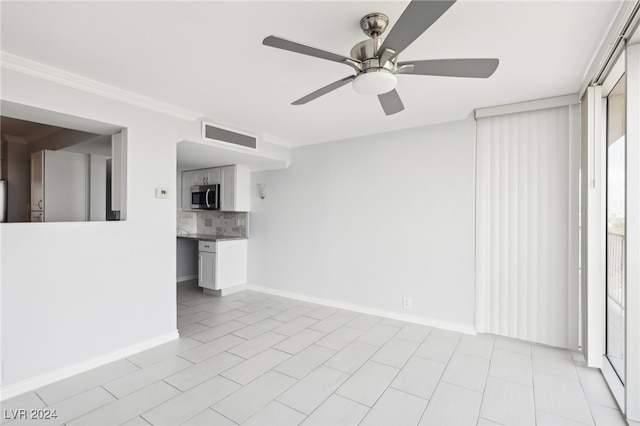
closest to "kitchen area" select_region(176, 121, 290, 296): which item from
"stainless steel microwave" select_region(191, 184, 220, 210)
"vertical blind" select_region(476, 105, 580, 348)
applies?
"stainless steel microwave" select_region(191, 184, 220, 210)

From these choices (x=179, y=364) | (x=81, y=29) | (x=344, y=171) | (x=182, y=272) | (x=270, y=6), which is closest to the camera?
(x=270, y=6)

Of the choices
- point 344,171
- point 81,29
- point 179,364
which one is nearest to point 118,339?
point 179,364

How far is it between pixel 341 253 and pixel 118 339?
2.64 meters

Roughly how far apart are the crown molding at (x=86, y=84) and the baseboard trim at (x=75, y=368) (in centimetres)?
221

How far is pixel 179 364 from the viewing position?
105 inches

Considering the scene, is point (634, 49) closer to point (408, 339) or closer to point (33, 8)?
point (408, 339)

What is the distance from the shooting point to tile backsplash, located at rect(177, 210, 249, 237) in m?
5.50

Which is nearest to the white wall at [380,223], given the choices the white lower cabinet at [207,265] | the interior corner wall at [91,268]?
the white lower cabinet at [207,265]

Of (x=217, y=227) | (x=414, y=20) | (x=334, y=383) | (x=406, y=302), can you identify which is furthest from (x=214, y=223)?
(x=414, y=20)

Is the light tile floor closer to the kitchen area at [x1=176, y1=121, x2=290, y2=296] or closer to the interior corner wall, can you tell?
the interior corner wall

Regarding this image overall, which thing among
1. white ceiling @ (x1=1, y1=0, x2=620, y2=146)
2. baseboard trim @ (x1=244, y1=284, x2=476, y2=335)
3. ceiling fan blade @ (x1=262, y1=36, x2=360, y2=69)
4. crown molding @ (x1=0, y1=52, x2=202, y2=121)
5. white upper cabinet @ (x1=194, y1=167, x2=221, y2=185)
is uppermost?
white ceiling @ (x1=1, y1=0, x2=620, y2=146)

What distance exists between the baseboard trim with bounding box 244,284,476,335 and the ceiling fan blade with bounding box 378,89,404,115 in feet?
8.07

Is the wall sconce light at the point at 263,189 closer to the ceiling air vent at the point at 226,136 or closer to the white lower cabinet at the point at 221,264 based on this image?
the white lower cabinet at the point at 221,264

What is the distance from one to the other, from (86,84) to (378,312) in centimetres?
378
